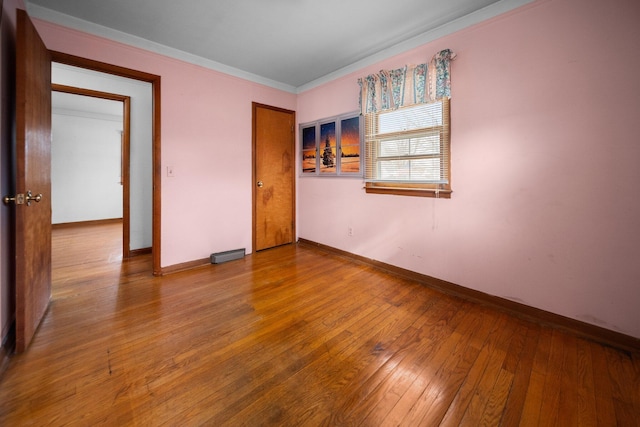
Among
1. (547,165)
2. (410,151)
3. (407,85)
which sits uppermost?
(407,85)

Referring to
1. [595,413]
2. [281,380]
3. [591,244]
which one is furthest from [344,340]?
[591,244]

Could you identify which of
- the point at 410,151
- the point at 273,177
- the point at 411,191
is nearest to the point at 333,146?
the point at 273,177

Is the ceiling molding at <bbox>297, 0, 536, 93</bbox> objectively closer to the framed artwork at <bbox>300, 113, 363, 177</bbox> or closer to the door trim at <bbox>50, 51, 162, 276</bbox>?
the framed artwork at <bbox>300, 113, 363, 177</bbox>

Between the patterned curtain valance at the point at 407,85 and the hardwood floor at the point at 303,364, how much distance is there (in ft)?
6.80

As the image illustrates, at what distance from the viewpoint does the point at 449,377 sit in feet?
5.22

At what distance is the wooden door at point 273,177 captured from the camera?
13.5 feet

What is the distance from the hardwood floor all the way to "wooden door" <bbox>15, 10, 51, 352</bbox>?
0.24 m

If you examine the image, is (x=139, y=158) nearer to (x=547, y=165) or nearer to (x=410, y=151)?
(x=410, y=151)

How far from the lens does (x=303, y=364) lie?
1687mm

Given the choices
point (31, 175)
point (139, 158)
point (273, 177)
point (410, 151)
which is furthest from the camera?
point (273, 177)

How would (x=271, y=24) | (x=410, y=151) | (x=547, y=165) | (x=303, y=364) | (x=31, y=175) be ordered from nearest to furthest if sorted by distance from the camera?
(x=303, y=364)
(x=31, y=175)
(x=547, y=165)
(x=271, y=24)
(x=410, y=151)

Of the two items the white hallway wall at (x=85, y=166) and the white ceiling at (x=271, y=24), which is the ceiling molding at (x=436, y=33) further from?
the white hallway wall at (x=85, y=166)

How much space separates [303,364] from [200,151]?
9.54ft

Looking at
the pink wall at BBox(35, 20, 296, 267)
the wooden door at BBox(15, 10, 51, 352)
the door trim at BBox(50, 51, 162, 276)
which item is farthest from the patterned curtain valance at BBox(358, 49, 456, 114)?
the wooden door at BBox(15, 10, 51, 352)
